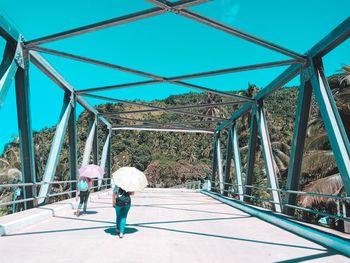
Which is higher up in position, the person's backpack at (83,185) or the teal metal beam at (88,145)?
the teal metal beam at (88,145)

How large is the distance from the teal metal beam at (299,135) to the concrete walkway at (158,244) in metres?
1.37

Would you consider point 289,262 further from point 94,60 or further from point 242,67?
point 94,60

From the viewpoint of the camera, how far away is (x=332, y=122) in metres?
7.02

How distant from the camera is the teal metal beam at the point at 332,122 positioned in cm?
654

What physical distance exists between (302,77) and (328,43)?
1.48 meters

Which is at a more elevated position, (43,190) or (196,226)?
(43,190)

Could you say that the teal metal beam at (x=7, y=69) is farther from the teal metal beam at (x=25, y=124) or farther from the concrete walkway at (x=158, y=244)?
the concrete walkway at (x=158, y=244)

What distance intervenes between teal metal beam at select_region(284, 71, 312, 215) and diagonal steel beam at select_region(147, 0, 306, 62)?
69 centimetres

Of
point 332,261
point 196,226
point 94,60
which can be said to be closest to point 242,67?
point 94,60

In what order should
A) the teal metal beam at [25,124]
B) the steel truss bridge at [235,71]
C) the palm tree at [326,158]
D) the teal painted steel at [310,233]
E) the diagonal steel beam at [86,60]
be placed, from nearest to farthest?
the teal painted steel at [310,233] < the steel truss bridge at [235,71] < the teal metal beam at [25,124] < the diagonal steel beam at [86,60] < the palm tree at [326,158]

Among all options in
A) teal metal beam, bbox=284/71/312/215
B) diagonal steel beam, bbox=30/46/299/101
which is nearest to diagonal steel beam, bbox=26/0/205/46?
diagonal steel beam, bbox=30/46/299/101

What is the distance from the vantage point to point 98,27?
8367 mm

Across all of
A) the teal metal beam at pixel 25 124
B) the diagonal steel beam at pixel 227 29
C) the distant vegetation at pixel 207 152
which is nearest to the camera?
the diagonal steel beam at pixel 227 29

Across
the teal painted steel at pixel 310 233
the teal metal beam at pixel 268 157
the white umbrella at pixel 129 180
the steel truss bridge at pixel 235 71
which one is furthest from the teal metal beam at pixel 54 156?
the teal metal beam at pixel 268 157
